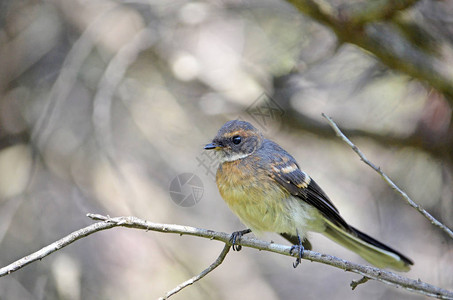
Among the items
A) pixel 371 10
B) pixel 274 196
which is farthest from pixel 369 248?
pixel 371 10

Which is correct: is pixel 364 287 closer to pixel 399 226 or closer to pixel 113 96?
pixel 399 226

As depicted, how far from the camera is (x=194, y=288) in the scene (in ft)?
19.0

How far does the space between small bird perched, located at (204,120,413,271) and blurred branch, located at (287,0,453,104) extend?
1.27m

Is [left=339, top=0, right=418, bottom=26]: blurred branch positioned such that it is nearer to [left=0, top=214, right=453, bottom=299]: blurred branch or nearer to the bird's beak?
the bird's beak

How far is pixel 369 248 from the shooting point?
435cm

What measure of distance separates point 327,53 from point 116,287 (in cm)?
345

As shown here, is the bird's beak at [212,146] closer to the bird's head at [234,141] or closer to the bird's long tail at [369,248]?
the bird's head at [234,141]

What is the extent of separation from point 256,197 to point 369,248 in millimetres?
1108

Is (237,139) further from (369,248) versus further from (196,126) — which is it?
(196,126)

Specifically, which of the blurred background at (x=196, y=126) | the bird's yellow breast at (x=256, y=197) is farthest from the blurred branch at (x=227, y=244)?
the blurred background at (x=196, y=126)

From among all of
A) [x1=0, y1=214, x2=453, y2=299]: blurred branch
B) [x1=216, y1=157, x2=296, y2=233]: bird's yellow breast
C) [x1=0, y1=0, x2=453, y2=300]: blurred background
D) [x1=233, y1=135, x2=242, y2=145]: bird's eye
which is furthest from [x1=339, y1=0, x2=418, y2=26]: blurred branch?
[x1=0, y1=214, x2=453, y2=299]: blurred branch

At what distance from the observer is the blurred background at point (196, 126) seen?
5.26m

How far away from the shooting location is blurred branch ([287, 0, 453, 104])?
4.75m

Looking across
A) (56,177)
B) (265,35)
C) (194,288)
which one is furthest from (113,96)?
(194,288)
